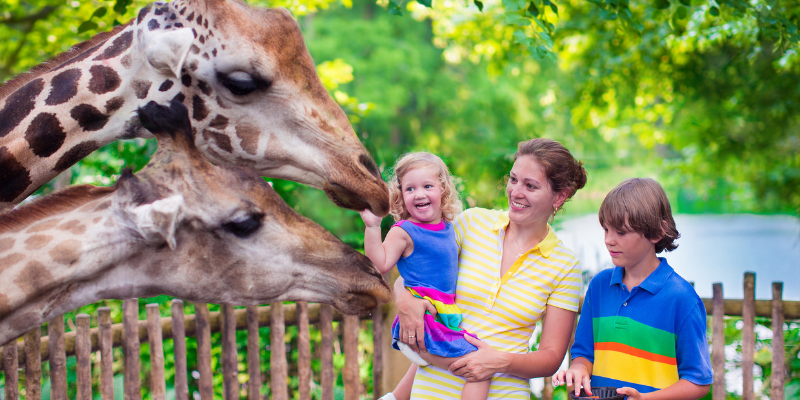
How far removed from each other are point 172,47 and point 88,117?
0.45 metres

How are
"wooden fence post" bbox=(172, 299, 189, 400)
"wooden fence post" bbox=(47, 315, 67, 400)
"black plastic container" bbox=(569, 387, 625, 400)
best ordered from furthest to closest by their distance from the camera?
"wooden fence post" bbox=(172, 299, 189, 400) → "wooden fence post" bbox=(47, 315, 67, 400) → "black plastic container" bbox=(569, 387, 625, 400)

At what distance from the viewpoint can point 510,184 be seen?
2.33 m

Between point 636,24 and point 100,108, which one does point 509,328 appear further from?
point 636,24

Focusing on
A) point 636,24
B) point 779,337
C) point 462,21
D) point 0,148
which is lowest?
point 779,337

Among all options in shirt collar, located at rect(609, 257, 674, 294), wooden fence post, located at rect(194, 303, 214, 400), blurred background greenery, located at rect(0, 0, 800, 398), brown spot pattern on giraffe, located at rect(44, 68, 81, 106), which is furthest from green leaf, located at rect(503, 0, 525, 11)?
wooden fence post, located at rect(194, 303, 214, 400)

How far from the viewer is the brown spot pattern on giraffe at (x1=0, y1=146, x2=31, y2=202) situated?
196 cm

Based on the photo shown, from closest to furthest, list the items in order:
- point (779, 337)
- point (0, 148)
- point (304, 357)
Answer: point (0, 148) → point (779, 337) → point (304, 357)

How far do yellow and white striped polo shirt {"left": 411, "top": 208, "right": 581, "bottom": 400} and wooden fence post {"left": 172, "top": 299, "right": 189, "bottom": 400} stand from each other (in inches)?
77.7

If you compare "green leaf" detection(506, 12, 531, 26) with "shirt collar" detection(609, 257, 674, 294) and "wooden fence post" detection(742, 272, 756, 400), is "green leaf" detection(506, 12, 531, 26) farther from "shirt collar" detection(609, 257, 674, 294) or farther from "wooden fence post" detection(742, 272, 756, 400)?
"wooden fence post" detection(742, 272, 756, 400)

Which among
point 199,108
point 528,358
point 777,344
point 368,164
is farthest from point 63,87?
point 777,344

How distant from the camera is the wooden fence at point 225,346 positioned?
3.38 meters

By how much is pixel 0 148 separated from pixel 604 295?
2.28 metres

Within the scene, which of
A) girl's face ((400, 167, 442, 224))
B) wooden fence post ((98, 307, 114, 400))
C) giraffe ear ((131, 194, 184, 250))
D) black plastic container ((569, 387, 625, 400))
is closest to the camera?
giraffe ear ((131, 194, 184, 250))

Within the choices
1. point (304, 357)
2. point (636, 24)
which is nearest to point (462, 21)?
point (636, 24)
